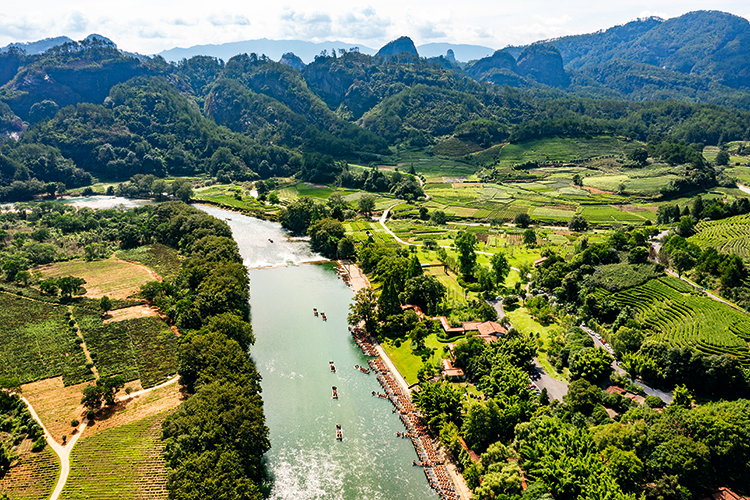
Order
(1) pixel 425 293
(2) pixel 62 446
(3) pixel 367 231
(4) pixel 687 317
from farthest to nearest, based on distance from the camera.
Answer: (3) pixel 367 231 → (1) pixel 425 293 → (4) pixel 687 317 → (2) pixel 62 446

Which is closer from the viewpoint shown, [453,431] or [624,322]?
[453,431]

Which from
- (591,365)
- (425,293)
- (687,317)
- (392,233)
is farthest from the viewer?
(392,233)

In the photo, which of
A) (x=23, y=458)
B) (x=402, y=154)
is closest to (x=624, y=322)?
(x=23, y=458)

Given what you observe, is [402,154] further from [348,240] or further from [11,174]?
[11,174]

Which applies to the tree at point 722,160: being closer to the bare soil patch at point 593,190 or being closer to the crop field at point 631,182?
the crop field at point 631,182

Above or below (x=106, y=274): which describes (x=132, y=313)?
below

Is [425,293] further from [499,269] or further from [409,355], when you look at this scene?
[499,269]

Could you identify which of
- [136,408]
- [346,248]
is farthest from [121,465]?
[346,248]

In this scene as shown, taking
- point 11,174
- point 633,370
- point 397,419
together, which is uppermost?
point 11,174
